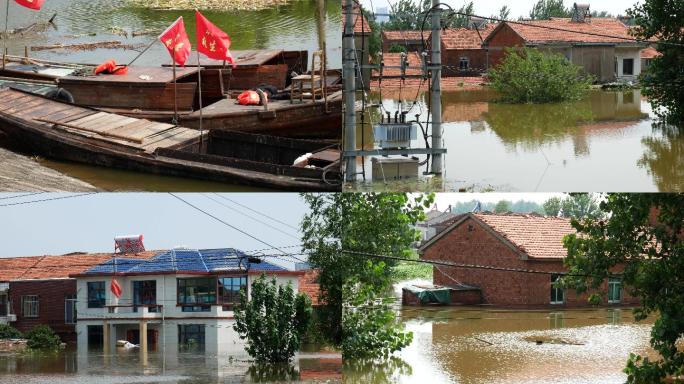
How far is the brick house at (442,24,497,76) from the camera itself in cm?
852

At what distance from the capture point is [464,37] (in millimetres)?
8742

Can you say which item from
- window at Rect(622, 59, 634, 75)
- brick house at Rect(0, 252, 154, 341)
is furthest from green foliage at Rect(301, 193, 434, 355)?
window at Rect(622, 59, 634, 75)

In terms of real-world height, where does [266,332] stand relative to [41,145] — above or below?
below

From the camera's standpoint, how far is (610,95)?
1060 centimetres

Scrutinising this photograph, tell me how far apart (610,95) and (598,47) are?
867mm

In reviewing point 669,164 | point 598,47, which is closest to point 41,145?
point 598,47

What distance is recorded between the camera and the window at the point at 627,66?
34.8 feet

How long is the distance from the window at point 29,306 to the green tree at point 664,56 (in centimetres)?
555

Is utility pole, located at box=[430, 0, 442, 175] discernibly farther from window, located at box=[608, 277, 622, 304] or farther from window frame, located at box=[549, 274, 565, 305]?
window, located at box=[608, 277, 622, 304]

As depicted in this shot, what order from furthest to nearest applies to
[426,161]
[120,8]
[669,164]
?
[669,164] → [120,8] → [426,161]

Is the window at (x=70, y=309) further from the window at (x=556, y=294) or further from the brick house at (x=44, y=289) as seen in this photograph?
the window at (x=556, y=294)

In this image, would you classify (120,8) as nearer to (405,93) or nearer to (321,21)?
(321,21)

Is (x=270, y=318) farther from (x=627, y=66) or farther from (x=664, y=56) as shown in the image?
(x=664, y=56)

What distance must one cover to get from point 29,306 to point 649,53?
19.0 feet
